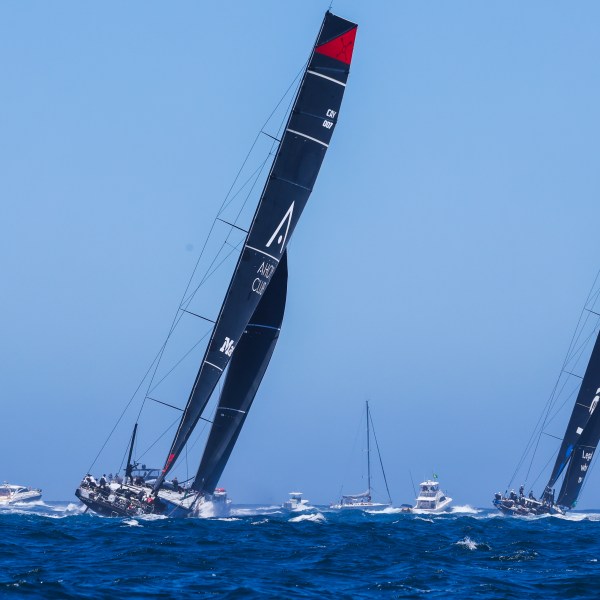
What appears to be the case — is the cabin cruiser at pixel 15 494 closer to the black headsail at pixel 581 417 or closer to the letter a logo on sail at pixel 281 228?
the black headsail at pixel 581 417

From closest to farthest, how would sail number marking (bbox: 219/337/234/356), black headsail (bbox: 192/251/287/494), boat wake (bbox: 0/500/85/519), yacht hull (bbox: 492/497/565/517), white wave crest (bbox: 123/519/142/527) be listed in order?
1. white wave crest (bbox: 123/519/142/527)
2. sail number marking (bbox: 219/337/234/356)
3. black headsail (bbox: 192/251/287/494)
4. boat wake (bbox: 0/500/85/519)
5. yacht hull (bbox: 492/497/565/517)

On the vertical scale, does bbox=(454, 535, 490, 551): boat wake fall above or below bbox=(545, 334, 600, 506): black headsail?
below

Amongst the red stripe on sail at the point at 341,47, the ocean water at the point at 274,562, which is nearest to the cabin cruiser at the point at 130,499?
the ocean water at the point at 274,562

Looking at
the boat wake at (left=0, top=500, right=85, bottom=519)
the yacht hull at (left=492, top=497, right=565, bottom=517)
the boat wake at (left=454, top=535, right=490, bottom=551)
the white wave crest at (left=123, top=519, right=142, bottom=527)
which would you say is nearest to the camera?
the boat wake at (left=454, top=535, right=490, bottom=551)

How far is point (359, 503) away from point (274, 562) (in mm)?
88568

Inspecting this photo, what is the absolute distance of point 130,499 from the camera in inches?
1678

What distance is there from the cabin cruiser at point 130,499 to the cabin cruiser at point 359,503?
7168cm

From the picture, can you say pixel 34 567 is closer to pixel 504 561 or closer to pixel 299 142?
pixel 504 561

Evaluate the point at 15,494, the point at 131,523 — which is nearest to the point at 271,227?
the point at 131,523

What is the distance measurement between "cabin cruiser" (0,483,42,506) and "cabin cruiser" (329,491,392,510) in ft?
110

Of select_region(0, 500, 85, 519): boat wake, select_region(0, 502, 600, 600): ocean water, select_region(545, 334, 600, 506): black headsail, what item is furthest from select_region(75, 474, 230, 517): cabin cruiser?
select_region(545, 334, 600, 506): black headsail

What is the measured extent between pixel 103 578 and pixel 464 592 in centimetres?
784

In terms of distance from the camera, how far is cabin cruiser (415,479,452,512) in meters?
96.6

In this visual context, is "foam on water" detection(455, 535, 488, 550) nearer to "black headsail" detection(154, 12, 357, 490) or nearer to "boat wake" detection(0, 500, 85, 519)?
"black headsail" detection(154, 12, 357, 490)
